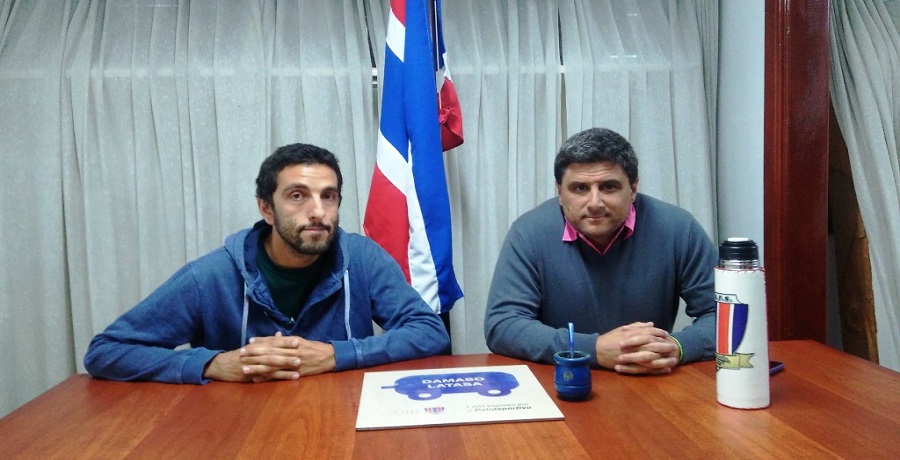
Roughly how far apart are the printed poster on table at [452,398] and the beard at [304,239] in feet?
1.53

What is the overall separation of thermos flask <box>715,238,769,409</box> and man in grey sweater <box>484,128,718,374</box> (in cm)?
67

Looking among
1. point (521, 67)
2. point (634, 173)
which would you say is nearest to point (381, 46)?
point (521, 67)

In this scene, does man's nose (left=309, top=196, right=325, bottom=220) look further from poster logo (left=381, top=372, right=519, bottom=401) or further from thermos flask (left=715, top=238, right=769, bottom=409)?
thermos flask (left=715, top=238, right=769, bottom=409)

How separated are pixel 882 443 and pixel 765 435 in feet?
0.49

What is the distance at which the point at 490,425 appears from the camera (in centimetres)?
93

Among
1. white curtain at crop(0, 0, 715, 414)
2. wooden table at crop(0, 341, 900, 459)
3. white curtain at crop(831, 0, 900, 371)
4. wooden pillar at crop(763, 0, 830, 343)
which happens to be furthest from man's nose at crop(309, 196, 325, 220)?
white curtain at crop(831, 0, 900, 371)

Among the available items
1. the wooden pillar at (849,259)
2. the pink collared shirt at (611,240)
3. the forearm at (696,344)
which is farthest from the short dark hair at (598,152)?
the wooden pillar at (849,259)

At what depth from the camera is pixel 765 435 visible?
2.88 feet

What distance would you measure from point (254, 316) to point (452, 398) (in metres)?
0.72

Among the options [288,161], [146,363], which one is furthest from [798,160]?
[146,363]

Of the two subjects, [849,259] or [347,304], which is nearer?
[347,304]

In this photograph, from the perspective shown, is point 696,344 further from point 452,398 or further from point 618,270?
point 452,398

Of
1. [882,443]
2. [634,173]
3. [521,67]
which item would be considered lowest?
[882,443]

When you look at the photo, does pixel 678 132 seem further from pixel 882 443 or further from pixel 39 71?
pixel 39 71
